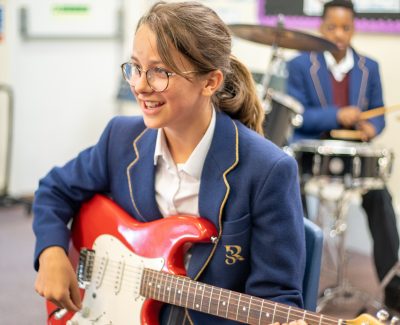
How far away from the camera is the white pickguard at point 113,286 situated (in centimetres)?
154

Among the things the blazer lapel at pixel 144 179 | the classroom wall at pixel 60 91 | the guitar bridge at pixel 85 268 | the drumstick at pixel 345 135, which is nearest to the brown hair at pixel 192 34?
the blazer lapel at pixel 144 179

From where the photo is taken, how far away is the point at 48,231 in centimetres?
168

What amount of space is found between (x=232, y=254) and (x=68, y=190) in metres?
0.49

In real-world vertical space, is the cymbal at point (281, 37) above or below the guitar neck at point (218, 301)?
above

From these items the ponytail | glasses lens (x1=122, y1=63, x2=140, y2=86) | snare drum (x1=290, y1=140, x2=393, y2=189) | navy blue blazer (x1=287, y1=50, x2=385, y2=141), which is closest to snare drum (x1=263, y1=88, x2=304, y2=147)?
snare drum (x1=290, y1=140, x2=393, y2=189)

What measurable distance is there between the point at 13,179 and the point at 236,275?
143 inches

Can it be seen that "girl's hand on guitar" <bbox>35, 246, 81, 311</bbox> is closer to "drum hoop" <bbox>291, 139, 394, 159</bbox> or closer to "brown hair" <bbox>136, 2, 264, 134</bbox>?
"brown hair" <bbox>136, 2, 264, 134</bbox>

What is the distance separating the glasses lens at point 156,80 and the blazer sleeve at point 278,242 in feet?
0.94

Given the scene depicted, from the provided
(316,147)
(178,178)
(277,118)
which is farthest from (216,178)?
(316,147)

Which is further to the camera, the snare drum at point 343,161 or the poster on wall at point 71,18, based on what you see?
the poster on wall at point 71,18

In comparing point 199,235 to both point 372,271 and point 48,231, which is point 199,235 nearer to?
point 48,231

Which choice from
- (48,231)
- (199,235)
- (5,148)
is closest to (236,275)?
(199,235)

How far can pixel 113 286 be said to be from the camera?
1.59 metres

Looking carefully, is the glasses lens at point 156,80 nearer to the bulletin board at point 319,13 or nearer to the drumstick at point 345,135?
the drumstick at point 345,135
